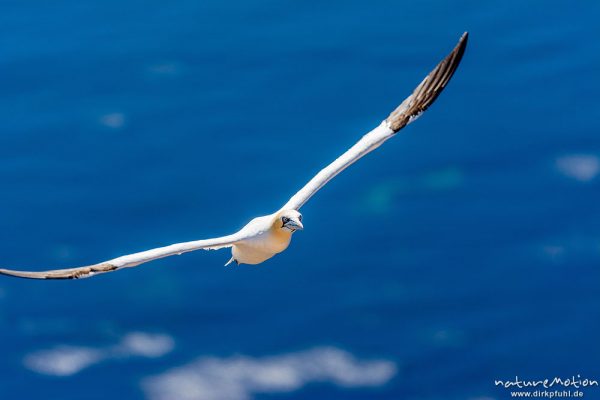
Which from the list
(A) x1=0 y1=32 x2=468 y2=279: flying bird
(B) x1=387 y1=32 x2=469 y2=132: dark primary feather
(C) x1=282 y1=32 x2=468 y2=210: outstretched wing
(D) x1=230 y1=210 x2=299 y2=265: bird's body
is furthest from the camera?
(B) x1=387 y1=32 x2=469 y2=132: dark primary feather

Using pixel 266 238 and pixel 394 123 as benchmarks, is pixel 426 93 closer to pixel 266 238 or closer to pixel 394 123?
pixel 394 123

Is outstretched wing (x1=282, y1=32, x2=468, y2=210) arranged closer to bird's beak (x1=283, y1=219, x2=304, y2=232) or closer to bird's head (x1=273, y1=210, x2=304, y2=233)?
bird's head (x1=273, y1=210, x2=304, y2=233)

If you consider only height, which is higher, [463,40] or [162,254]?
[463,40]

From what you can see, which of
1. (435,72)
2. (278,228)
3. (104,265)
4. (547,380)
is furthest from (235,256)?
(547,380)

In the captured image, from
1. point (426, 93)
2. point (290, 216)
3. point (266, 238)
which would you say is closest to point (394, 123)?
point (426, 93)

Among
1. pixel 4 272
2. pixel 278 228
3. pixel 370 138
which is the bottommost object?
pixel 4 272

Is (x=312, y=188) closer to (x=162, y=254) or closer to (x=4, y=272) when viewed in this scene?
(x=162, y=254)

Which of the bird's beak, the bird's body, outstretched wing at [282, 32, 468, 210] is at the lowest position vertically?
the bird's beak

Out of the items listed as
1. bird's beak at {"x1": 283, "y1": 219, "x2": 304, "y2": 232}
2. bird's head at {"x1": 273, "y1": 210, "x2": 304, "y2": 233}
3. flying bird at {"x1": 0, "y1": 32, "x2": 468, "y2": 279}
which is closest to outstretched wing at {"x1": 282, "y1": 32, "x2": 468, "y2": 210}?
flying bird at {"x1": 0, "y1": 32, "x2": 468, "y2": 279}
